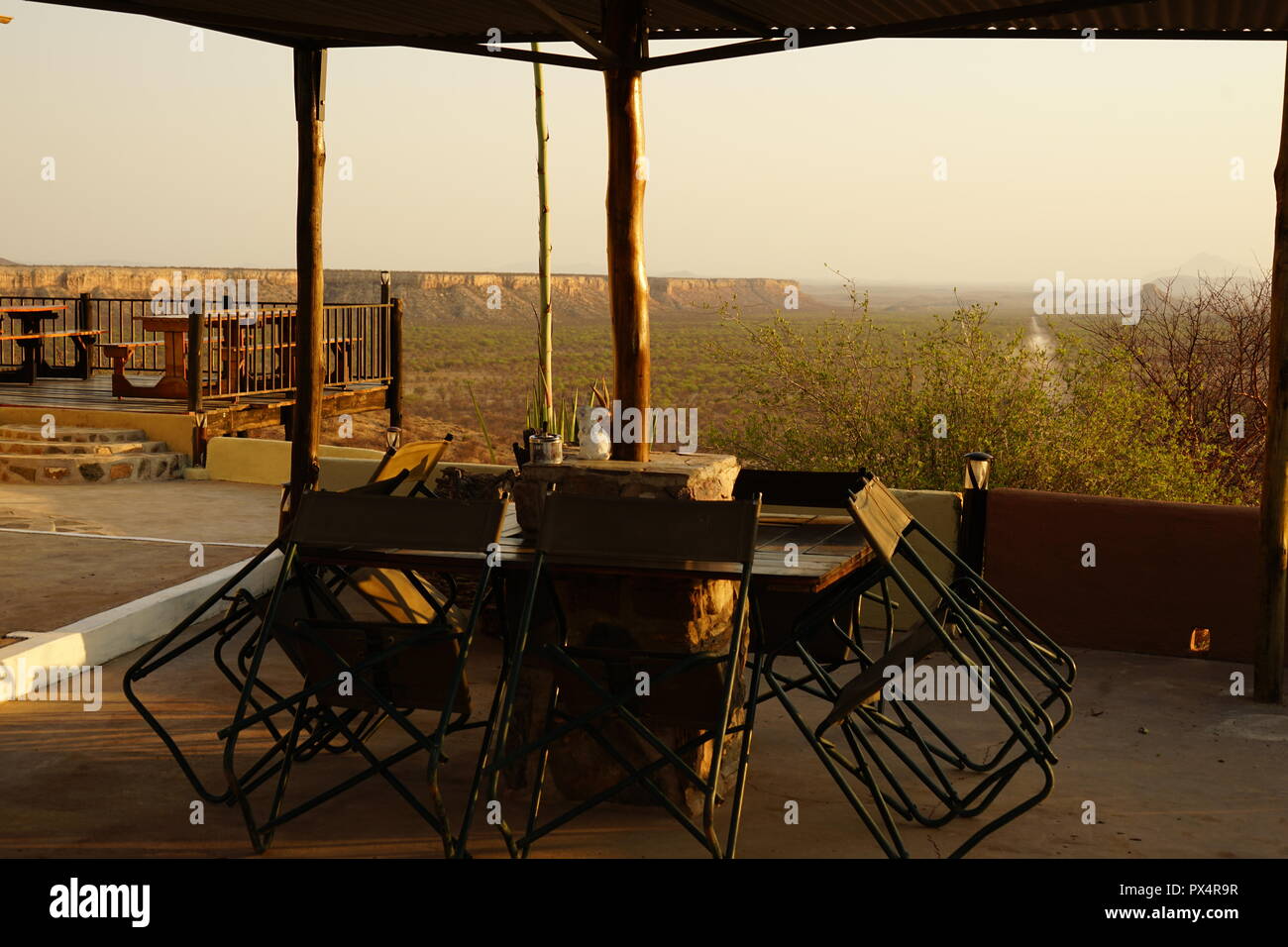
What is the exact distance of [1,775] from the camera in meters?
3.75

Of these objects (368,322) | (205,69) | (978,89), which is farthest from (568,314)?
(368,322)

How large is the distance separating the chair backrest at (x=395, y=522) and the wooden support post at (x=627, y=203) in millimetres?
1490

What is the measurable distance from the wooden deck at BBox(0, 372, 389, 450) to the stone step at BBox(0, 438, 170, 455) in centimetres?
43

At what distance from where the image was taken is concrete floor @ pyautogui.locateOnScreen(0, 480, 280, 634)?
21.0 ft

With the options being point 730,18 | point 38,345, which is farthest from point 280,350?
point 730,18

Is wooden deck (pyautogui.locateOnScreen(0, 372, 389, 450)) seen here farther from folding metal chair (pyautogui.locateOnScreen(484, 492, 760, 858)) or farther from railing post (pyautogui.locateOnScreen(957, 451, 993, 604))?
folding metal chair (pyautogui.locateOnScreen(484, 492, 760, 858))

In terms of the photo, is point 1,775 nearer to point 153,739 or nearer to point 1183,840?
point 153,739

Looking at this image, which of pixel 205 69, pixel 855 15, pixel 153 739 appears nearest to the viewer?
pixel 153 739

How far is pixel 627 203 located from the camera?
5.00 m

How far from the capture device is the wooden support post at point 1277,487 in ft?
16.5

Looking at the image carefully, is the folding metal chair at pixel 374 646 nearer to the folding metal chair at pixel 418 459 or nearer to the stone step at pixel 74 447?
the folding metal chair at pixel 418 459
